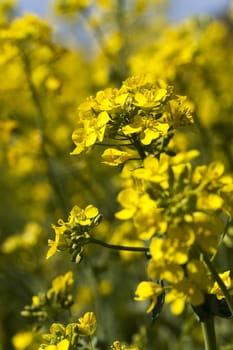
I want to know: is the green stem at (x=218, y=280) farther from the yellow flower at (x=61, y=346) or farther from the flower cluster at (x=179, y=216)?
the yellow flower at (x=61, y=346)

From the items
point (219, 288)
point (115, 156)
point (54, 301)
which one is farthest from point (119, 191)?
point (219, 288)

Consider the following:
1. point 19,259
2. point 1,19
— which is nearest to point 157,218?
point 1,19

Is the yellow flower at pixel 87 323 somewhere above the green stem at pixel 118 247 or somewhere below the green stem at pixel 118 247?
below

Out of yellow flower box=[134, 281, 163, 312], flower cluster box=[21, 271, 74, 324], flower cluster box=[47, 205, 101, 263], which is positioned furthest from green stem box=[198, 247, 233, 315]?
flower cluster box=[21, 271, 74, 324]

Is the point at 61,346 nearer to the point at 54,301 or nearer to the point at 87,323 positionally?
the point at 87,323

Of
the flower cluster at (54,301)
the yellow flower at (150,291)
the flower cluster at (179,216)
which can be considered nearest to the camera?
the flower cluster at (179,216)

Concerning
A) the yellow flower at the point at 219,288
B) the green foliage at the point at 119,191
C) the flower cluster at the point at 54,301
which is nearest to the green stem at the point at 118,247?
the green foliage at the point at 119,191

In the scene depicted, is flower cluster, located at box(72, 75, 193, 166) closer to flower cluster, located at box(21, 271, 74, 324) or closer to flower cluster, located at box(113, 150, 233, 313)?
flower cluster, located at box(113, 150, 233, 313)

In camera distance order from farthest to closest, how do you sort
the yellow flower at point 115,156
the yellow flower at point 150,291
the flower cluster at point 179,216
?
the yellow flower at point 115,156 → the yellow flower at point 150,291 → the flower cluster at point 179,216
